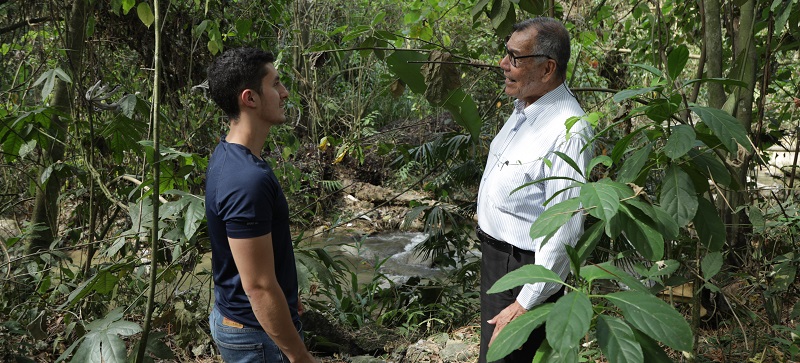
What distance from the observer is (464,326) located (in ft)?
14.6

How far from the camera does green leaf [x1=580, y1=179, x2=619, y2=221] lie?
1442 millimetres

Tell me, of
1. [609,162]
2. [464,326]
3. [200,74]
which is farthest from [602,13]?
[609,162]

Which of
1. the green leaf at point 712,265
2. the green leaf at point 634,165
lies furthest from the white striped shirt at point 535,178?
the green leaf at point 712,265

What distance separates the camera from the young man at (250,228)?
1.83 m

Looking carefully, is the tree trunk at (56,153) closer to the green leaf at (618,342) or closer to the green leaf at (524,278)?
the green leaf at (524,278)

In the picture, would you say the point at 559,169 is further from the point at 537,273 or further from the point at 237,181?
the point at 237,181

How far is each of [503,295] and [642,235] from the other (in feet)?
2.87

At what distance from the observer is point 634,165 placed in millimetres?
1902

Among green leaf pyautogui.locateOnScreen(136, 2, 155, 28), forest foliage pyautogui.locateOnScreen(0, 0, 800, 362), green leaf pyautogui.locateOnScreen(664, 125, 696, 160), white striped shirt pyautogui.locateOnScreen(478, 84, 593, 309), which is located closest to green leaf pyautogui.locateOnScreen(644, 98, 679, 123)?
forest foliage pyautogui.locateOnScreen(0, 0, 800, 362)

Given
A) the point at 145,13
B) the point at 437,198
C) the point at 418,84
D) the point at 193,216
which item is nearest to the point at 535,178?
the point at 193,216

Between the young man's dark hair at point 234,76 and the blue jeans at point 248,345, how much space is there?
25.2 inches

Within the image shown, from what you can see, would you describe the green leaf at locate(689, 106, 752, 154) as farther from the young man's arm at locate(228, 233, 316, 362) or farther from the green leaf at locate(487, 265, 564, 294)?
the young man's arm at locate(228, 233, 316, 362)

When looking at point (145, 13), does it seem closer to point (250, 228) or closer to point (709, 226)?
point (250, 228)

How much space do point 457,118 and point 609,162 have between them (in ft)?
6.36
